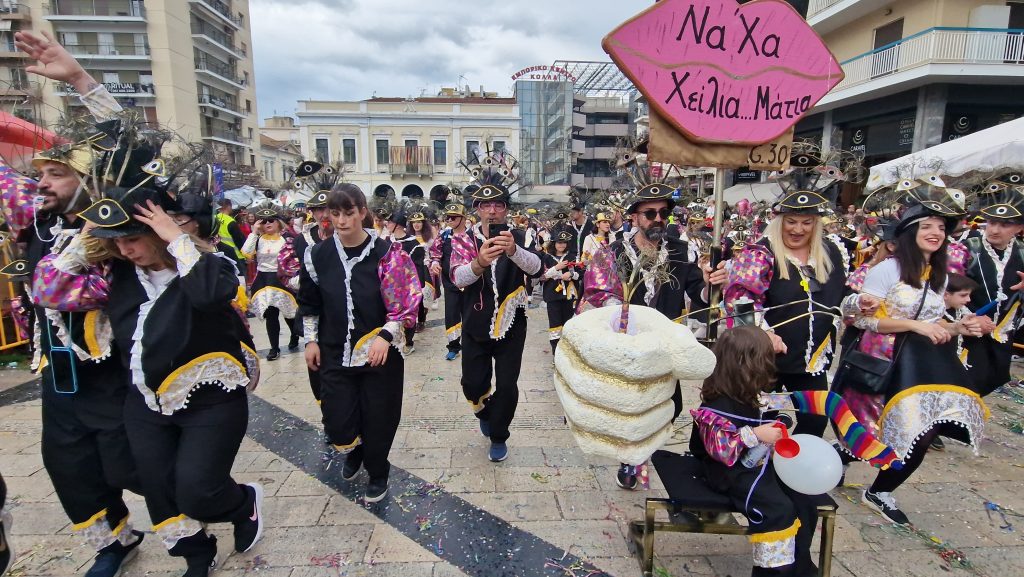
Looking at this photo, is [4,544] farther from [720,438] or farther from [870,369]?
[870,369]

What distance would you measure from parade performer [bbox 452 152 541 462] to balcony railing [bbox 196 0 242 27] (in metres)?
47.6

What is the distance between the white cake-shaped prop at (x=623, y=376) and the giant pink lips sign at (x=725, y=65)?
131cm

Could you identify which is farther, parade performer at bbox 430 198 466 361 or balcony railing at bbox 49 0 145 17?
balcony railing at bbox 49 0 145 17

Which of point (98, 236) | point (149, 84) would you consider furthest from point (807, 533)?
point (149, 84)

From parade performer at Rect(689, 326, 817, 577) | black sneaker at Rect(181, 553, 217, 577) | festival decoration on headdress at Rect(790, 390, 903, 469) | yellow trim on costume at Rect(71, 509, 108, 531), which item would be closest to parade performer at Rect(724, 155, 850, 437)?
festival decoration on headdress at Rect(790, 390, 903, 469)

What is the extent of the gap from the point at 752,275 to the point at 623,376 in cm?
171

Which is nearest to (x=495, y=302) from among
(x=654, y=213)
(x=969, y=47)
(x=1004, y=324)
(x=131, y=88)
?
(x=654, y=213)

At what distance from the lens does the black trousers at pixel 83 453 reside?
2.50 meters

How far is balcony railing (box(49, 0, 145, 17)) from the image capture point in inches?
1393

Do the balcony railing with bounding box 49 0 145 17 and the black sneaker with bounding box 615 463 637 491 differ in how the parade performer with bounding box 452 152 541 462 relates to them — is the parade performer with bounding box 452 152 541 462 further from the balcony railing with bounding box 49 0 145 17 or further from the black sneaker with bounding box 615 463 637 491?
the balcony railing with bounding box 49 0 145 17

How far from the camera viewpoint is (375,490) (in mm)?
3350

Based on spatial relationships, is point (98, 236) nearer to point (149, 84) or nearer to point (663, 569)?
point (663, 569)

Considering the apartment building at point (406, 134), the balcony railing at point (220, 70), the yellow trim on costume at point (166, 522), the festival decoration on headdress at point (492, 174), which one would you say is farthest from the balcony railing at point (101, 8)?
the yellow trim on costume at point (166, 522)

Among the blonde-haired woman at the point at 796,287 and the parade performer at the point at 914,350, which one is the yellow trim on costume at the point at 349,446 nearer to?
the blonde-haired woman at the point at 796,287
